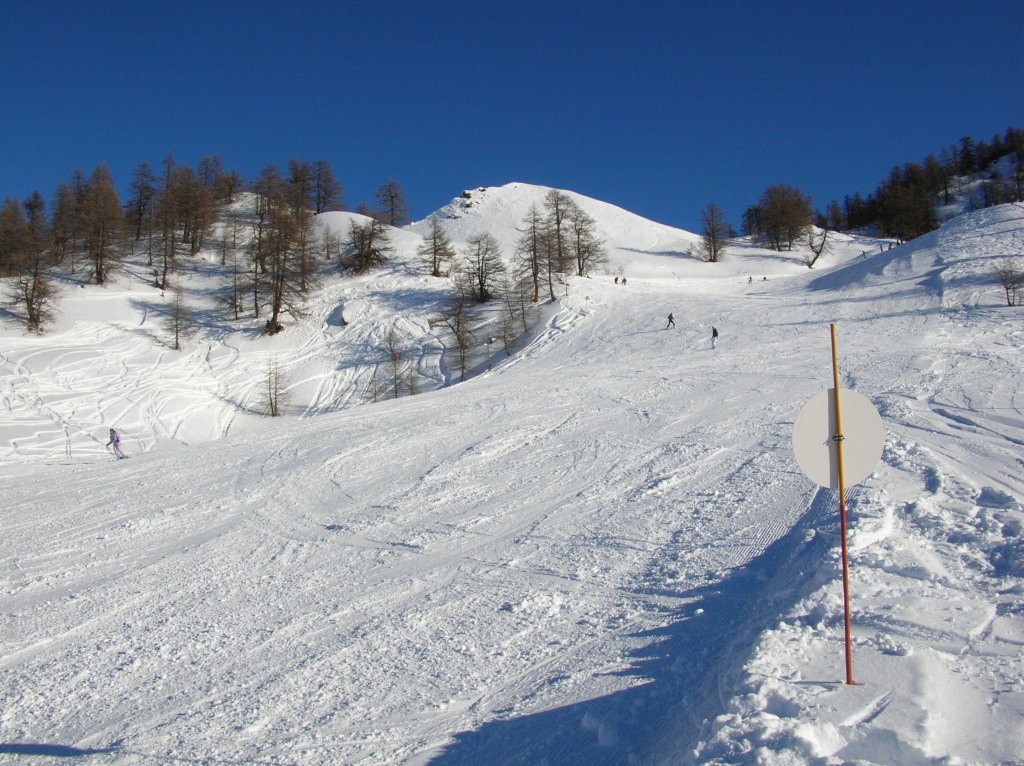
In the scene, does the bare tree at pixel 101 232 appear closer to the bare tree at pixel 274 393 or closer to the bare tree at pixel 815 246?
the bare tree at pixel 274 393

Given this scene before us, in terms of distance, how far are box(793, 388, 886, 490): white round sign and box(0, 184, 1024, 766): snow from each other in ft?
4.76

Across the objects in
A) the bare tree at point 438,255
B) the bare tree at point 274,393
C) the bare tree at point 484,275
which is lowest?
the bare tree at point 274,393

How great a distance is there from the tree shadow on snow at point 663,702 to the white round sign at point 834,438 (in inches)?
64.9

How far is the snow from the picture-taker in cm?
498

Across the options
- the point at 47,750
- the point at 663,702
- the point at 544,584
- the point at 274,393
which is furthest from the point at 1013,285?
the point at 274,393

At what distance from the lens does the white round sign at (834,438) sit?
518 centimetres

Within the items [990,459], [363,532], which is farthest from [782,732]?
[990,459]

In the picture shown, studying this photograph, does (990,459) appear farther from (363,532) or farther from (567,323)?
(567,323)

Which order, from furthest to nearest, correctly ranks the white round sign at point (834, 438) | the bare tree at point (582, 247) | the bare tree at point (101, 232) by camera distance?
the bare tree at point (582, 247)
the bare tree at point (101, 232)
the white round sign at point (834, 438)

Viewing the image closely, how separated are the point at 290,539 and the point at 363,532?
120 cm

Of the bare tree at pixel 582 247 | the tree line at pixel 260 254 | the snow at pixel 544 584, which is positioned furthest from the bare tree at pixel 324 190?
the snow at pixel 544 584

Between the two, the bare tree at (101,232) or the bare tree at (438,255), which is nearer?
the bare tree at (101,232)

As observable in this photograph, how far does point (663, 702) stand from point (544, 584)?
9.46ft

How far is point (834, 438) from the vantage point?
5254mm
